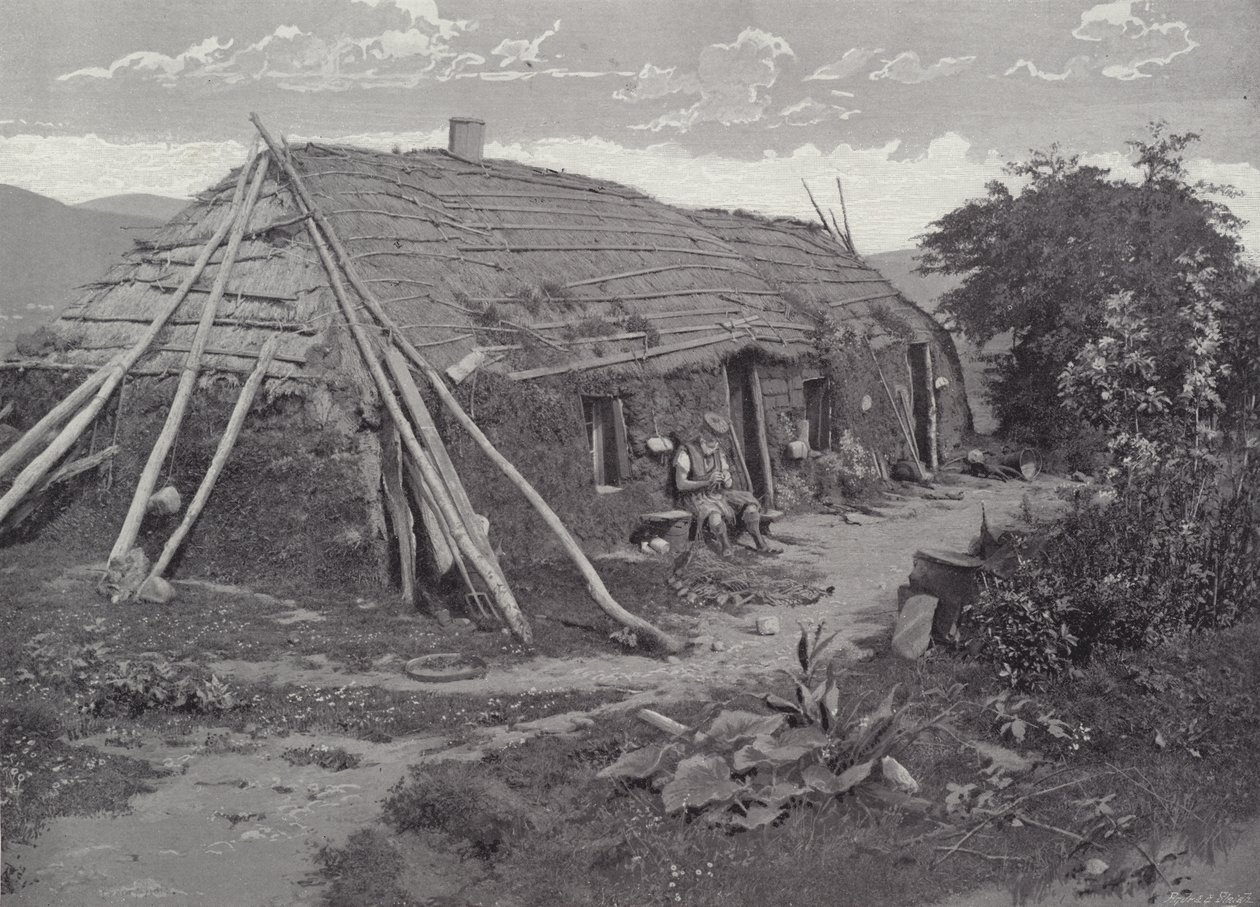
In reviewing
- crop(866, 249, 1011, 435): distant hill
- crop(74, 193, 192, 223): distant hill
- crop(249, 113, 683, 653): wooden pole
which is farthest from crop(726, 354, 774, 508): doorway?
crop(74, 193, 192, 223): distant hill

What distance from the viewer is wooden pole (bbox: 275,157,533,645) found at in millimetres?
8148

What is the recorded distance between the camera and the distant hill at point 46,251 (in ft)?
21.4

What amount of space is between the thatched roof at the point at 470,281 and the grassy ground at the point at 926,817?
5.38 m

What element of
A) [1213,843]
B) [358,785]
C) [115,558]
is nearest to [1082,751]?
[1213,843]

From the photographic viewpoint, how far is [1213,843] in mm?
5289

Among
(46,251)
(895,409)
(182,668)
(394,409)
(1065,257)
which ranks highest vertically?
(46,251)

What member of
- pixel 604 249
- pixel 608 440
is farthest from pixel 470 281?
pixel 604 249

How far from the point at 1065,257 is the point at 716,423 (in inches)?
201

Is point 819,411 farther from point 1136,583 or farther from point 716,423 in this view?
point 1136,583

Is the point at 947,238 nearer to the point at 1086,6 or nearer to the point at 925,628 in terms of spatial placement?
the point at 1086,6

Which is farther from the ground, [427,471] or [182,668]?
[427,471]

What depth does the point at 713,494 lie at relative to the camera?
12.0 m

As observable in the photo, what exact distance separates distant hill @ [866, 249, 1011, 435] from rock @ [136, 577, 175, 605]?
32.3 ft

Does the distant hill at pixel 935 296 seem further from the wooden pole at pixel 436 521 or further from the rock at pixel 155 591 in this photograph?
the rock at pixel 155 591
